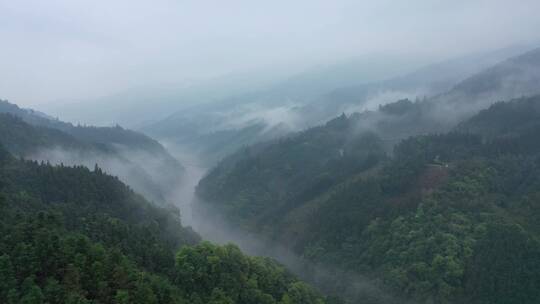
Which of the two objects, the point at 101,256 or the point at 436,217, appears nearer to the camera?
the point at 101,256

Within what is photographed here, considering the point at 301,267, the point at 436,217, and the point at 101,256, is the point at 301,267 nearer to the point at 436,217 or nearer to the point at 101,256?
the point at 436,217

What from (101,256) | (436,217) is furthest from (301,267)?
(101,256)

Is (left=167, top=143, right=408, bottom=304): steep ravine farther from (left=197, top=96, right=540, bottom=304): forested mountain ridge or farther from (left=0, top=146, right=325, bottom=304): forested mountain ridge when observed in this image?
(left=0, top=146, right=325, bottom=304): forested mountain ridge

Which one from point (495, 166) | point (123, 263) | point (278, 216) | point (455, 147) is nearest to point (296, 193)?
point (278, 216)

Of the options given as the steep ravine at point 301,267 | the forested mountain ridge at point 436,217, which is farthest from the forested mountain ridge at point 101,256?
the forested mountain ridge at point 436,217

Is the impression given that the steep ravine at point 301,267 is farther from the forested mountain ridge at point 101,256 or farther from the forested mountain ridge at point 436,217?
the forested mountain ridge at point 101,256
